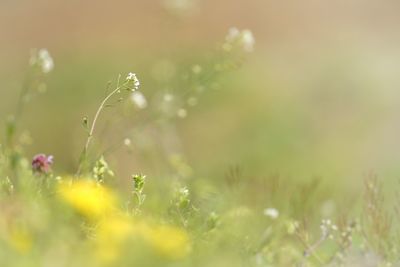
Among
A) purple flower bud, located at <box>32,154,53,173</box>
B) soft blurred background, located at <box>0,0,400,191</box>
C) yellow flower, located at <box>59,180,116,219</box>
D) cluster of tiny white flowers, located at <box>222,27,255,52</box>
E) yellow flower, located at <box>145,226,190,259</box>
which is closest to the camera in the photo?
yellow flower, located at <box>145,226,190,259</box>

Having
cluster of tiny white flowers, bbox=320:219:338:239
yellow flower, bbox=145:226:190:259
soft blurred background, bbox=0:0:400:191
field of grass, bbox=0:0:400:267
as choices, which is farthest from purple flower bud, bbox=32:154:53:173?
soft blurred background, bbox=0:0:400:191

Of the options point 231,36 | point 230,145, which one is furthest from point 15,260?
point 230,145

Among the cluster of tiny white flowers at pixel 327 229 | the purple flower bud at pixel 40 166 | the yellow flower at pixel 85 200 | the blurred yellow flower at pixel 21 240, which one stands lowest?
the blurred yellow flower at pixel 21 240

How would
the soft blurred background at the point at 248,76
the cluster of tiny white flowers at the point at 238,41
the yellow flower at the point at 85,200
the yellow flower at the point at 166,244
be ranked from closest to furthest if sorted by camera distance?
1. the yellow flower at the point at 166,244
2. the yellow flower at the point at 85,200
3. the cluster of tiny white flowers at the point at 238,41
4. the soft blurred background at the point at 248,76

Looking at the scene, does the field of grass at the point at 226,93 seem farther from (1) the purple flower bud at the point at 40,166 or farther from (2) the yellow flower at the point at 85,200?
(2) the yellow flower at the point at 85,200

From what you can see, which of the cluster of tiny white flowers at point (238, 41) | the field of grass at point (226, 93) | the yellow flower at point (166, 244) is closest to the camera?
the yellow flower at point (166, 244)

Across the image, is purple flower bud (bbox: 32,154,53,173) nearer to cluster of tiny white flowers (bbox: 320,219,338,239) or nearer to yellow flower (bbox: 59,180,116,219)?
yellow flower (bbox: 59,180,116,219)

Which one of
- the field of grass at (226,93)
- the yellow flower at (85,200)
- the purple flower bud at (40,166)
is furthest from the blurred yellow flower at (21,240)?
the field of grass at (226,93)

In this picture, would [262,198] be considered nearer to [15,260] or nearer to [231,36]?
[231,36]

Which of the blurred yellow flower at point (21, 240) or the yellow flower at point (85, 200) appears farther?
the yellow flower at point (85, 200)
